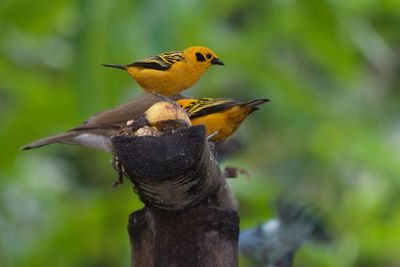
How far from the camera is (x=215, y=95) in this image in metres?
6.30

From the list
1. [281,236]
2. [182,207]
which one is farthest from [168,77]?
[281,236]

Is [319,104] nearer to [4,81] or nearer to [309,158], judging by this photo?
[309,158]

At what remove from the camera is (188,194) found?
2307 mm

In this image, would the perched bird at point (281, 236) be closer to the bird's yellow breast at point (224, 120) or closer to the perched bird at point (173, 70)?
the bird's yellow breast at point (224, 120)

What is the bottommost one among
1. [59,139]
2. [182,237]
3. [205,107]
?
[182,237]

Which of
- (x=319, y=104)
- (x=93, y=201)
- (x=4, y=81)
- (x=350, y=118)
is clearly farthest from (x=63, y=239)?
(x=350, y=118)

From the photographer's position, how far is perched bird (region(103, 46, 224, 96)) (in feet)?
8.30

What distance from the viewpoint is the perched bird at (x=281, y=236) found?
3443 millimetres

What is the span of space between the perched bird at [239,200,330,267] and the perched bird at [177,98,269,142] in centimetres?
82

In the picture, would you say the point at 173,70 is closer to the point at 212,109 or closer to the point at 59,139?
the point at 212,109

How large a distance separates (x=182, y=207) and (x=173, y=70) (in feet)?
1.32

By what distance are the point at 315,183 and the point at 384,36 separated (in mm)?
1376

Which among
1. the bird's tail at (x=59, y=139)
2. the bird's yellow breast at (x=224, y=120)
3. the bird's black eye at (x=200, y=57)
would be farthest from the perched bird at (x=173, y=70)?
the bird's tail at (x=59, y=139)

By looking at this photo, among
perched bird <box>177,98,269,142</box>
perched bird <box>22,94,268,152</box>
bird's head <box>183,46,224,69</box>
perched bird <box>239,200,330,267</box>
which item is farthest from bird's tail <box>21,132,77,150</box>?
bird's head <box>183,46,224,69</box>
